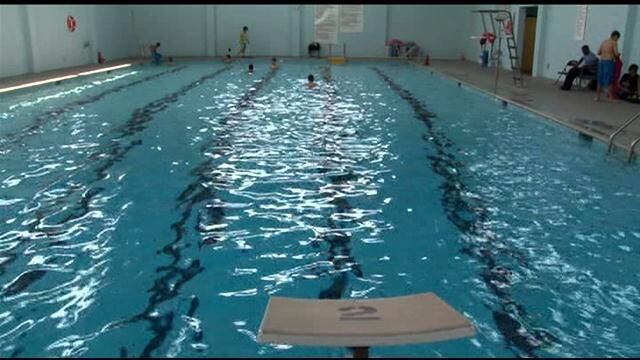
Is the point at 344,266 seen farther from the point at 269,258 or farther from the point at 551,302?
the point at 551,302

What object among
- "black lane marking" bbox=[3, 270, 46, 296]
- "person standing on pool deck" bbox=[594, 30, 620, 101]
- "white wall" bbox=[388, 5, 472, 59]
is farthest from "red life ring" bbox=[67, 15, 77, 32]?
"black lane marking" bbox=[3, 270, 46, 296]

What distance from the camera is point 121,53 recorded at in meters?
22.3

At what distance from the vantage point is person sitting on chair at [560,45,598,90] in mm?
11734

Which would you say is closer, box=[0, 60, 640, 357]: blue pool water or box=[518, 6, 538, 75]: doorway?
box=[0, 60, 640, 357]: blue pool water

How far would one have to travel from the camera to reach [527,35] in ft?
56.9

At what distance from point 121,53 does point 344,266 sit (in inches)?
818

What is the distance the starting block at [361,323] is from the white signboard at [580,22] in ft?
43.7

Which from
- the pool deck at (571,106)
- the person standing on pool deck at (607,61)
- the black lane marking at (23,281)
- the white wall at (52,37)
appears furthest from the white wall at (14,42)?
the person standing on pool deck at (607,61)

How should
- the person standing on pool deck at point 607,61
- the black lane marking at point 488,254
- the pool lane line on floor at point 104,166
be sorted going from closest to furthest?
1. the black lane marking at point 488,254
2. the pool lane line on floor at point 104,166
3. the person standing on pool deck at point 607,61

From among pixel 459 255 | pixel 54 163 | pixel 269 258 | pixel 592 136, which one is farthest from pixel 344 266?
pixel 592 136

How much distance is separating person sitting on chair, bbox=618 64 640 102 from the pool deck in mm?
259

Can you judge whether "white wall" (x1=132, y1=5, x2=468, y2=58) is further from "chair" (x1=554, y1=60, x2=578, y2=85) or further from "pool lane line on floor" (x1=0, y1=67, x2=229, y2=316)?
"pool lane line on floor" (x1=0, y1=67, x2=229, y2=316)

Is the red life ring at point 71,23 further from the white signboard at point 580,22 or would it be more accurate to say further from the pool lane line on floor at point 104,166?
the white signboard at point 580,22

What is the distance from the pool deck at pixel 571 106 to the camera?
296 inches
